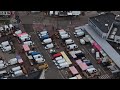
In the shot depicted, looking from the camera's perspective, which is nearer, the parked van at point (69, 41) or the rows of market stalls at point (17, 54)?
the rows of market stalls at point (17, 54)

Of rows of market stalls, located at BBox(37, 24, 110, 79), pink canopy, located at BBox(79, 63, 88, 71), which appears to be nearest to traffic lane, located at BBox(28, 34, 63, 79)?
rows of market stalls, located at BBox(37, 24, 110, 79)

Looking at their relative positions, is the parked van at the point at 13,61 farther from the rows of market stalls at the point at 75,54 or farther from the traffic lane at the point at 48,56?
the rows of market stalls at the point at 75,54

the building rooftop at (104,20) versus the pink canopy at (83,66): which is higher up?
the building rooftop at (104,20)

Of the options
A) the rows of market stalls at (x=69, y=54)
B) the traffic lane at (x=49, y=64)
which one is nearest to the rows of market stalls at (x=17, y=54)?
the traffic lane at (x=49, y=64)

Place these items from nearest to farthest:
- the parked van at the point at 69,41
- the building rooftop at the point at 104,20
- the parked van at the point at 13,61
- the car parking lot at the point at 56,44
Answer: the car parking lot at the point at 56,44 < the parked van at the point at 13,61 < the parked van at the point at 69,41 < the building rooftop at the point at 104,20

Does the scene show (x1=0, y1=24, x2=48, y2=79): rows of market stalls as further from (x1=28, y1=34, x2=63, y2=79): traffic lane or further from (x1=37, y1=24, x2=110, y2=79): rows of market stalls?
(x1=37, y1=24, x2=110, y2=79): rows of market stalls

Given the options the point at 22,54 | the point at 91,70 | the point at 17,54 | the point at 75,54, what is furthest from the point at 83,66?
the point at 17,54
